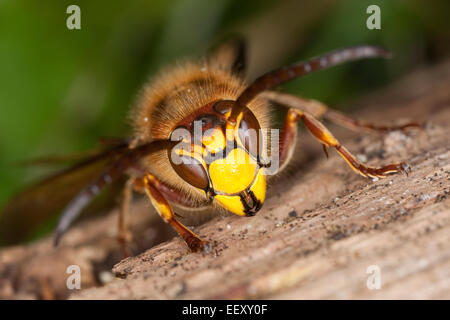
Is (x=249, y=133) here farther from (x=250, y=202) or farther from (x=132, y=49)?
(x=132, y=49)

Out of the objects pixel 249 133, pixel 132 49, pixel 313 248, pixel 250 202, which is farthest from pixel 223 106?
pixel 132 49

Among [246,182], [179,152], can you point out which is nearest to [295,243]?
[246,182]

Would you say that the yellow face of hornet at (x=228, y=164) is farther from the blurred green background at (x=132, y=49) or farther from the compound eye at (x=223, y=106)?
the blurred green background at (x=132, y=49)

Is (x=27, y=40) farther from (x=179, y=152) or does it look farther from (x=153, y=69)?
(x=179, y=152)

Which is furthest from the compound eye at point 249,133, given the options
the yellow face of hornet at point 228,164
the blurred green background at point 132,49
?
the blurred green background at point 132,49

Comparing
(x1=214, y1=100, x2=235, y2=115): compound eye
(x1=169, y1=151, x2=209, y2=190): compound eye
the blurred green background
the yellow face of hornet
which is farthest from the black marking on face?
the blurred green background

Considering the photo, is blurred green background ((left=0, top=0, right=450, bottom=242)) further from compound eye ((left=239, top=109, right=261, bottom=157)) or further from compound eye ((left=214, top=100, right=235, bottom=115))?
compound eye ((left=239, top=109, right=261, bottom=157))

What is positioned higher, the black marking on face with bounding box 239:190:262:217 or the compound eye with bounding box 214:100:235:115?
the compound eye with bounding box 214:100:235:115
